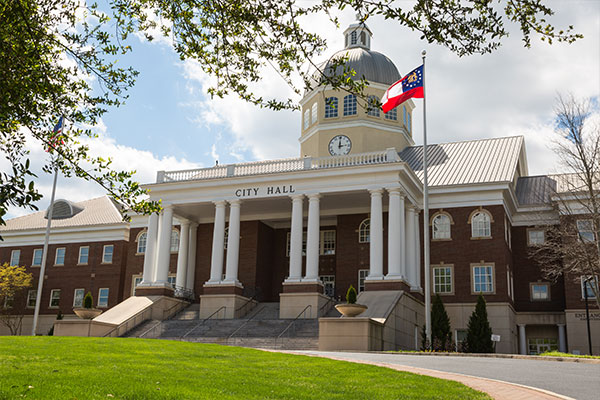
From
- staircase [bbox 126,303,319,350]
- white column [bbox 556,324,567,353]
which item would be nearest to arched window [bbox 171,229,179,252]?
staircase [bbox 126,303,319,350]

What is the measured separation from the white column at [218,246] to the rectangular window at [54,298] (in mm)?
19641

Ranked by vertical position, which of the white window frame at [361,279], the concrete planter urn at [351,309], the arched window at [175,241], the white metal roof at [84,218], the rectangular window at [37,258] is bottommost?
the concrete planter urn at [351,309]

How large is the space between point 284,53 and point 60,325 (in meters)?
28.1

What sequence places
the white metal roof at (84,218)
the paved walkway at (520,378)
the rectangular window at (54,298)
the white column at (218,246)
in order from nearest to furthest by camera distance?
the paved walkway at (520,378)
the white column at (218,246)
the rectangular window at (54,298)
the white metal roof at (84,218)

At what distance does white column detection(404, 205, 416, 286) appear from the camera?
3850cm

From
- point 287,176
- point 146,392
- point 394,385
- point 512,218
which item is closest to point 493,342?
point 512,218

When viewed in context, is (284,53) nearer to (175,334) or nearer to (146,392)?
(146,392)

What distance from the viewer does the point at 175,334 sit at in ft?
112

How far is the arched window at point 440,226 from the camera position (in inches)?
1626

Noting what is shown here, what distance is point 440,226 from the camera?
41531 millimetres

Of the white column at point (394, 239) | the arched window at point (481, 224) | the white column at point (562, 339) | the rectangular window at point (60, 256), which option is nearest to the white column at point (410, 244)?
the white column at point (394, 239)

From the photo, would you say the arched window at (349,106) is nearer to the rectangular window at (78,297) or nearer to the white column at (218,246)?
the white column at (218,246)

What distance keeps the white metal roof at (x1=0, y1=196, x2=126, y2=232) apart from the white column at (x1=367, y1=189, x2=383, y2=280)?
2461 cm

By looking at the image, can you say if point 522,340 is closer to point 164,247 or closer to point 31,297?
point 164,247
